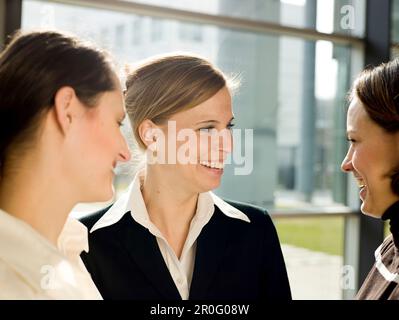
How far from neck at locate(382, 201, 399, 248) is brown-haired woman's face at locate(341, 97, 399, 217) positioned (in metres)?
0.01

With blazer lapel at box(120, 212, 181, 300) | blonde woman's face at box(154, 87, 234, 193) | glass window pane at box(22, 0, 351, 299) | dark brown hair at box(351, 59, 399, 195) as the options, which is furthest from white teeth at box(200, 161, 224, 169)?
glass window pane at box(22, 0, 351, 299)

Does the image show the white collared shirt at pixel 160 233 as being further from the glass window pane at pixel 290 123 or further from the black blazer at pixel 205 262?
the glass window pane at pixel 290 123

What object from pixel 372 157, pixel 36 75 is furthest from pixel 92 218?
pixel 372 157

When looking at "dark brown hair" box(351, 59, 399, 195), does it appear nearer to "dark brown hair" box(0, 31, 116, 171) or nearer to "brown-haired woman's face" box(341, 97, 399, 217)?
"brown-haired woman's face" box(341, 97, 399, 217)

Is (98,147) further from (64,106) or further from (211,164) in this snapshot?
(211,164)

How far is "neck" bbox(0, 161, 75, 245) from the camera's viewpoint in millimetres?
578

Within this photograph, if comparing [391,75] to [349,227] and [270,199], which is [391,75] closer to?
[270,199]

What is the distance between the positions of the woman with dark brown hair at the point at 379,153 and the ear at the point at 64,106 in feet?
1.47

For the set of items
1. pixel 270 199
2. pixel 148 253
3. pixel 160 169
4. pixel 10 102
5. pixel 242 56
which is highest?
pixel 242 56

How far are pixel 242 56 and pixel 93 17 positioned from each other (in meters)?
0.60

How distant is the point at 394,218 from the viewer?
79cm
